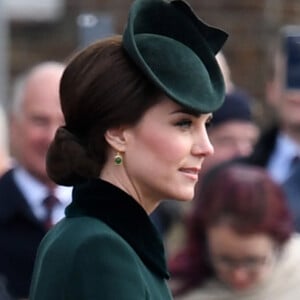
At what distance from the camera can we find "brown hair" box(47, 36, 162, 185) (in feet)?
11.5

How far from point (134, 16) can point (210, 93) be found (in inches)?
9.3

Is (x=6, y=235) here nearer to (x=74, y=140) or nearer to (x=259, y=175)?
(x=259, y=175)

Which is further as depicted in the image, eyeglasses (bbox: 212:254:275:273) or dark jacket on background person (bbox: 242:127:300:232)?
dark jacket on background person (bbox: 242:127:300:232)

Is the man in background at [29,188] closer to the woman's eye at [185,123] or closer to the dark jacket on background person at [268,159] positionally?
the dark jacket on background person at [268,159]

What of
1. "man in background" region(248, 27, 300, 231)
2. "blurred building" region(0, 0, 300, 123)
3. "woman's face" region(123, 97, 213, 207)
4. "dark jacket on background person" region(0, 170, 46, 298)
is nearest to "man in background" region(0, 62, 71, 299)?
"dark jacket on background person" region(0, 170, 46, 298)

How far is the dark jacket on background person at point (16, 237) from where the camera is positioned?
5.94 m

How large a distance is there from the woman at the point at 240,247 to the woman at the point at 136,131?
6.51 feet

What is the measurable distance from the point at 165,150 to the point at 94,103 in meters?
0.18

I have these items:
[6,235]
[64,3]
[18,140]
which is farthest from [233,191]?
[64,3]

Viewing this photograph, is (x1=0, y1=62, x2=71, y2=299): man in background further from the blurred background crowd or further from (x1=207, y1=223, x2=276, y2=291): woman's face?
(x1=207, y1=223, x2=276, y2=291): woman's face

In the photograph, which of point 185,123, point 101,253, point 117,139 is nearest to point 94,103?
point 117,139

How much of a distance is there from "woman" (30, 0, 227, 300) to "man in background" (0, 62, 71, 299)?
2.38m

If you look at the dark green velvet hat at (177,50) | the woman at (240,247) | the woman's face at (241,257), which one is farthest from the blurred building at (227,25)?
the dark green velvet hat at (177,50)

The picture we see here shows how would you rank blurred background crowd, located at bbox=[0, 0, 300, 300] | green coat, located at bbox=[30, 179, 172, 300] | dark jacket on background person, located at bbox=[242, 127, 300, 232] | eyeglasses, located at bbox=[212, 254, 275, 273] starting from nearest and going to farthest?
green coat, located at bbox=[30, 179, 172, 300], eyeglasses, located at bbox=[212, 254, 275, 273], blurred background crowd, located at bbox=[0, 0, 300, 300], dark jacket on background person, located at bbox=[242, 127, 300, 232]
